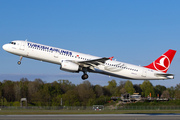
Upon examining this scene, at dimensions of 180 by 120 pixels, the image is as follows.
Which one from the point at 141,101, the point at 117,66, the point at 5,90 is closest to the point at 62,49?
the point at 117,66

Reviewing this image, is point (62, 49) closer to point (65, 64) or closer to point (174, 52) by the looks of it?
point (65, 64)

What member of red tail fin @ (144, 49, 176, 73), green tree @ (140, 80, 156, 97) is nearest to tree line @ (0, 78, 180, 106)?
green tree @ (140, 80, 156, 97)

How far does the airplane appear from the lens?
38906 mm

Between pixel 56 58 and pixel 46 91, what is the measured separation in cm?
4975

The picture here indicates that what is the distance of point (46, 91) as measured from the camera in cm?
8662

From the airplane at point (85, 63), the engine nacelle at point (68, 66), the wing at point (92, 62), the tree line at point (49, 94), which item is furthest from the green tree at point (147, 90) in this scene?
the engine nacelle at point (68, 66)

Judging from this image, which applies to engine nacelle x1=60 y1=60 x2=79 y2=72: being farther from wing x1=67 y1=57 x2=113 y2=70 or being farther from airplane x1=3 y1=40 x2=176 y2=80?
wing x1=67 y1=57 x2=113 y2=70

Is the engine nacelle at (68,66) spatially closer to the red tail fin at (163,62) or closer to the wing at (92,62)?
the wing at (92,62)

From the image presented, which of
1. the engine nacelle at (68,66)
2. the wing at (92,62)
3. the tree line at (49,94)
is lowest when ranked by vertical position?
the tree line at (49,94)

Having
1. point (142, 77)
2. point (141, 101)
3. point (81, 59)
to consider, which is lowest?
point (141, 101)

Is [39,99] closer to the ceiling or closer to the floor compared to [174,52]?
closer to the floor

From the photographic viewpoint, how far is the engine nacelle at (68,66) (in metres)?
38.7

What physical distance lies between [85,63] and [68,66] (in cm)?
290

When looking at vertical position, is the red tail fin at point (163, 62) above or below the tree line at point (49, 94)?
above
